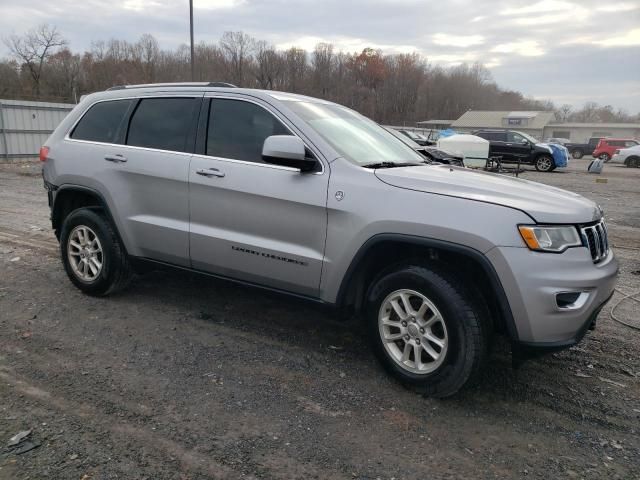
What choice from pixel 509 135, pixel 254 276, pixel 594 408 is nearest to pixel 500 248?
pixel 594 408

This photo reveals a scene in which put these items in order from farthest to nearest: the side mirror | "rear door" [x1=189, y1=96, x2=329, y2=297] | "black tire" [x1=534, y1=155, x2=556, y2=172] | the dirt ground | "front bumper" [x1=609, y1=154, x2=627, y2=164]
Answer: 1. "front bumper" [x1=609, y1=154, x2=627, y2=164]
2. "black tire" [x1=534, y1=155, x2=556, y2=172]
3. "rear door" [x1=189, y1=96, x2=329, y2=297]
4. the side mirror
5. the dirt ground

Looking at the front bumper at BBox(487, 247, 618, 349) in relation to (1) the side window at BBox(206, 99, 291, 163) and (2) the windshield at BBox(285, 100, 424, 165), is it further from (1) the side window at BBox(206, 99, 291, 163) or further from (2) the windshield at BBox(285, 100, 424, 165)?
(1) the side window at BBox(206, 99, 291, 163)

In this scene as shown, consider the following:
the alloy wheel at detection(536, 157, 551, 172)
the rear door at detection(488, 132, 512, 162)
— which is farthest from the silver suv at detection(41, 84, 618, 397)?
the alloy wheel at detection(536, 157, 551, 172)

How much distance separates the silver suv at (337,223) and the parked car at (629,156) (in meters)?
31.6

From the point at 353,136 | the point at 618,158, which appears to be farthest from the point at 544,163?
the point at 353,136

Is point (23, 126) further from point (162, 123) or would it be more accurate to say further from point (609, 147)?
point (609, 147)

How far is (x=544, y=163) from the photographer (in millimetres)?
23750

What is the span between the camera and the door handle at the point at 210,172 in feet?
12.5

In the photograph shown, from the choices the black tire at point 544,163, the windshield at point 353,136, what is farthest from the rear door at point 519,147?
the windshield at point 353,136

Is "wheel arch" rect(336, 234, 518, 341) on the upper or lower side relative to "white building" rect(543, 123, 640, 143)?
upper

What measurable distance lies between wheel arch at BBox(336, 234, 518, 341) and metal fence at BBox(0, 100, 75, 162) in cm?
1766

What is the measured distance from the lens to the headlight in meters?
2.82

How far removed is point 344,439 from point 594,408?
5.36 ft

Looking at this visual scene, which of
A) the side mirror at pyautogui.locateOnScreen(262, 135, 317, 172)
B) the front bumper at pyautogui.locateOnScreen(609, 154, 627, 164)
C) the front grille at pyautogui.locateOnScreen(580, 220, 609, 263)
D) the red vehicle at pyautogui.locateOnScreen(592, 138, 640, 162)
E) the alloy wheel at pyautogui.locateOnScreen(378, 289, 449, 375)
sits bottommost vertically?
the front bumper at pyautogui.locateOnScreen(609, 154, 627, 164)
